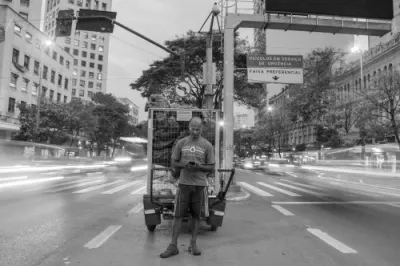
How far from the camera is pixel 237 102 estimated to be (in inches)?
1126

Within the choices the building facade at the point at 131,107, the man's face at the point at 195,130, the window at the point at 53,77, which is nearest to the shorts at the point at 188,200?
the man's face at the point at 195,130

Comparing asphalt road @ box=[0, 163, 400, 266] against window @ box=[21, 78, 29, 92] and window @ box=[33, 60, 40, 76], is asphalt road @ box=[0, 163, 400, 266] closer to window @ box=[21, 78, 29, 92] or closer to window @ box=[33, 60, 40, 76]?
window @ box=[21, 78, 29, 92]

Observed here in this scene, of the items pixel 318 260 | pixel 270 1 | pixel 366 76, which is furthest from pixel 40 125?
pixel 366 76

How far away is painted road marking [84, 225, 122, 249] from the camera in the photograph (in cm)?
474

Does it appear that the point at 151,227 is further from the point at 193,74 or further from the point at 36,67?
the point at 36,67

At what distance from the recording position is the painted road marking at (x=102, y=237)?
4.74m

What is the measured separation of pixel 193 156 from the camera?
446cm

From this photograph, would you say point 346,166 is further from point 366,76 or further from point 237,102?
point 366,76

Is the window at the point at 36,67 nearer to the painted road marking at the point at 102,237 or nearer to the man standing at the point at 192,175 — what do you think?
the painted road marking at the point at 102,237

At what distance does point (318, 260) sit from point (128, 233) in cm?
314

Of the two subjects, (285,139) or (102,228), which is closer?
(102,228)

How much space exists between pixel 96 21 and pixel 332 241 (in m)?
11.0

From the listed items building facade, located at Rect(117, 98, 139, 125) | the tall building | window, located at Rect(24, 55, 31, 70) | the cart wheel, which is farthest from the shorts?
the tall building

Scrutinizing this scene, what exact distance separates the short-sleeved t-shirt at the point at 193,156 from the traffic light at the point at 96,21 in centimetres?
876
